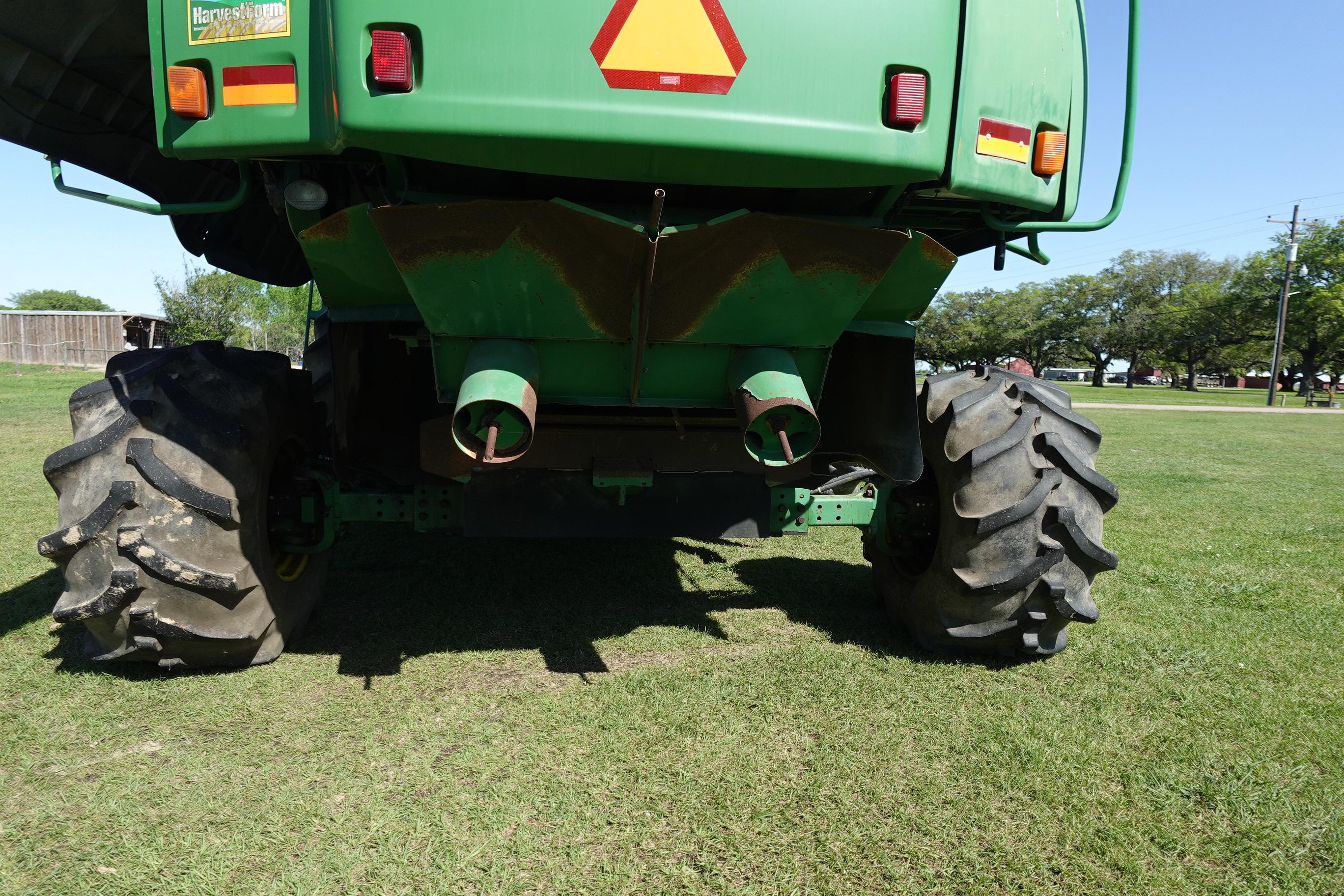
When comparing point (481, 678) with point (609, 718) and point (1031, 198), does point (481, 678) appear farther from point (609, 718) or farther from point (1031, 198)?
point (1031, 198)

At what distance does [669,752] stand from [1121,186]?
8.29 ft

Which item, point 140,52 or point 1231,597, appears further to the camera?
point 1231,597

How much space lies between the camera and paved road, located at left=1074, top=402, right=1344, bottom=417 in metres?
28.4

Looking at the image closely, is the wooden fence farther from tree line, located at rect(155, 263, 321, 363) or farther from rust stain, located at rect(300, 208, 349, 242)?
rust stain, located at rect(300, 208, 349, 242)

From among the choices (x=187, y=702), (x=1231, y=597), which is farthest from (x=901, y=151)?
(x=1231, y=597)

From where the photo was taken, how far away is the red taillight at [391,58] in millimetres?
2264

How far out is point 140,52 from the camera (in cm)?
358

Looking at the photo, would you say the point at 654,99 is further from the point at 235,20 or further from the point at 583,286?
the point at 235,20

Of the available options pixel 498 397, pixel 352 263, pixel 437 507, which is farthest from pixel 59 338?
pixel 498 397

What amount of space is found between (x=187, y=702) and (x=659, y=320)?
2196 millimetres

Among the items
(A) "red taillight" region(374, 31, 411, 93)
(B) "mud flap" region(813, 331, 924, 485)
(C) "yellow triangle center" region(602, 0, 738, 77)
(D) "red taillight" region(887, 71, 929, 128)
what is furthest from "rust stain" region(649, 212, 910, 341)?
(A) "red taillight" region(374, 31, 411, 93)

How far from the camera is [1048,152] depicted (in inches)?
108

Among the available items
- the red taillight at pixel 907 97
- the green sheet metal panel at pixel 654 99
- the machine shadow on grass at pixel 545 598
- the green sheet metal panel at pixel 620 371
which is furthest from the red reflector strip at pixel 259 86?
the machine shadow on grass at pixel 545 598

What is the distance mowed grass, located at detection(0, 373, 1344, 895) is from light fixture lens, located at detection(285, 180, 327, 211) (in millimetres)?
1770
